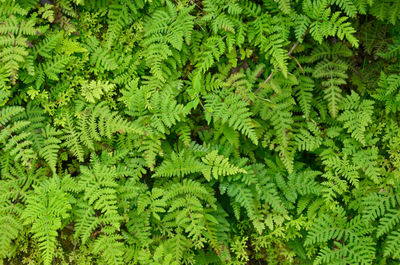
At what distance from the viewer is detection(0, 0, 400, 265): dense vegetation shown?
3.88 m

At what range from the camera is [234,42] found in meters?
4.10

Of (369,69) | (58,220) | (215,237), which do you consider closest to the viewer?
(58,220)

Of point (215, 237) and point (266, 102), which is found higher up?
point (266, 102)

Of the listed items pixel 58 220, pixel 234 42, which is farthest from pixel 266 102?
pixel 58 220

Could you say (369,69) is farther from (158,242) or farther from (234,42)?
(158,242)

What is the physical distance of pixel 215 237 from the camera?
13.2 feet

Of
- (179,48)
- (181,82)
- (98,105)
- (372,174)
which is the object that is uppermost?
(179,48)

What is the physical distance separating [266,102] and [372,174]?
1.52m

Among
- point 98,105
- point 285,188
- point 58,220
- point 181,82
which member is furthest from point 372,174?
point 58,220

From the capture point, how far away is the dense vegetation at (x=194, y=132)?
3.88 meters

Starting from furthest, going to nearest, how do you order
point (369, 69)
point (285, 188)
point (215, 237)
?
point (369, 69) < point (285, 188) < point (215, 237)

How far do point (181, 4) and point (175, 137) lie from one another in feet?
5.17

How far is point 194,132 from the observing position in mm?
4426

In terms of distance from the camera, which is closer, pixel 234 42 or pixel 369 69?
pixel 234 42
